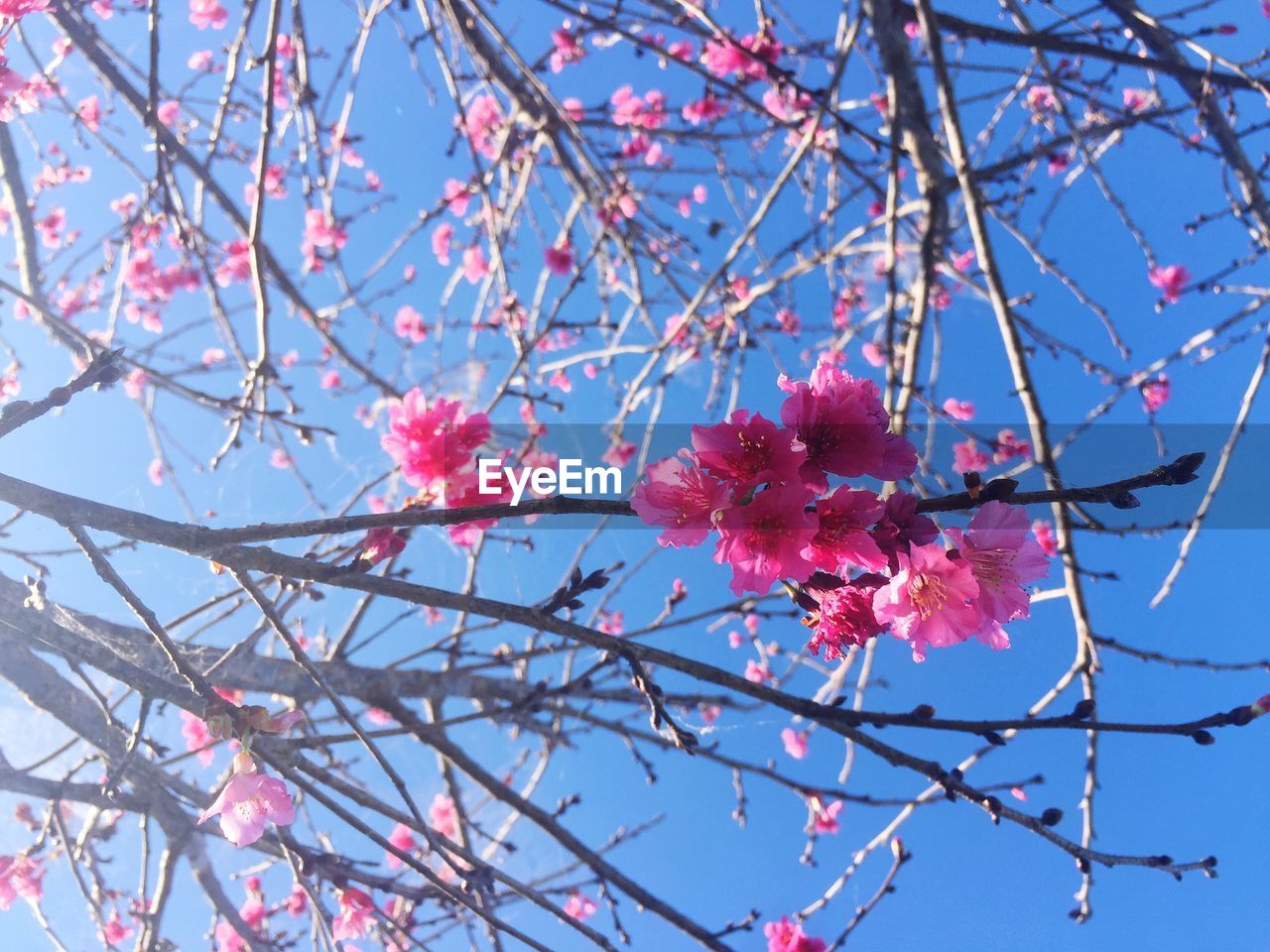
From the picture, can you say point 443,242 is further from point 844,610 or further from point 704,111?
point 844,610

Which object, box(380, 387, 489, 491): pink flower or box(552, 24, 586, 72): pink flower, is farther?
box(552, 24, 586, 72): pink flower

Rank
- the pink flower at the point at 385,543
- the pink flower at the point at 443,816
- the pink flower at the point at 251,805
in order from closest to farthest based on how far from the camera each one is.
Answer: the pink flower at the point at 251,805, the pink flower at the point at 385,543, the pink flower at the point at 443,816

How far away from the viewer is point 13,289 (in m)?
1.65

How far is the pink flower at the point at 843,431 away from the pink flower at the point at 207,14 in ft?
13.1

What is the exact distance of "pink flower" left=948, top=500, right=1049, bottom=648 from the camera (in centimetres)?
91

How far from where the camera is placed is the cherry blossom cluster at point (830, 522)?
34.9 inches

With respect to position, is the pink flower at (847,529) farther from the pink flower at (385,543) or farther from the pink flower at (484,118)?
the pink flower at (484,118)

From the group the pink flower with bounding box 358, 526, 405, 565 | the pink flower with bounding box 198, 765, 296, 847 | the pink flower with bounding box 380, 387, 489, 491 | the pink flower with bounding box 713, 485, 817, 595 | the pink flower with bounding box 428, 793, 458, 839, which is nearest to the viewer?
the pink flower with bounding box 713, 485, 817, 595

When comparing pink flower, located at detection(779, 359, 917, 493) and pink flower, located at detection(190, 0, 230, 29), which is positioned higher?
pink flower, located at detection(190, 0, 230, 29)

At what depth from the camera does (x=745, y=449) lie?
921mm

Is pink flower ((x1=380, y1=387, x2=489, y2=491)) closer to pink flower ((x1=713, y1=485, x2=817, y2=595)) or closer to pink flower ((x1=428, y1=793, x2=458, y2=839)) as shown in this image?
pink flower ((x1=713, y1=485, x2=817, y2=595))

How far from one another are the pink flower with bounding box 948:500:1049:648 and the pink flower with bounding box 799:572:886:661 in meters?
0.14

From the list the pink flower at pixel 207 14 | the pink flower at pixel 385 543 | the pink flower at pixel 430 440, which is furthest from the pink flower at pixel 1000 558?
the pink flower at pixel 207 14

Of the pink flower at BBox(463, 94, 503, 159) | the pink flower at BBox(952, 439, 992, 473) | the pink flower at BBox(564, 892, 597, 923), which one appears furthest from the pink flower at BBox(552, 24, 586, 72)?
the pink flower at BBox(564, 892, 597, 923)
